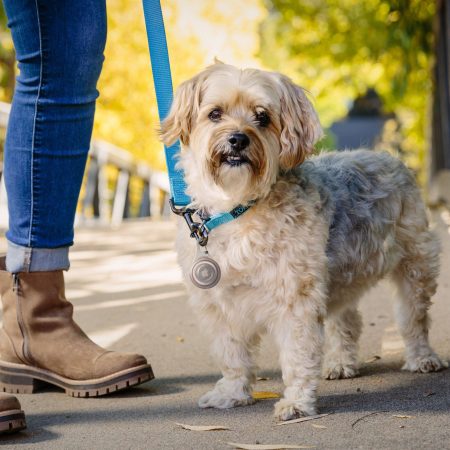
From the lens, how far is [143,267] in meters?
8.11

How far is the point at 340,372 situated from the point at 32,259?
4.57 feet

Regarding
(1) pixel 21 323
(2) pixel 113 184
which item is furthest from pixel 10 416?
(2) pixel 113 184

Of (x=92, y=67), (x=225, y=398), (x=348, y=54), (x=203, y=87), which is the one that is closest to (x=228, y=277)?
(x=225, y=398)

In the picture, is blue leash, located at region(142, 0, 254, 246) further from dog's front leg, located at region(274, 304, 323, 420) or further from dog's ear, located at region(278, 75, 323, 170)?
dog's front leg, located at region(274, 304, 323, 420)

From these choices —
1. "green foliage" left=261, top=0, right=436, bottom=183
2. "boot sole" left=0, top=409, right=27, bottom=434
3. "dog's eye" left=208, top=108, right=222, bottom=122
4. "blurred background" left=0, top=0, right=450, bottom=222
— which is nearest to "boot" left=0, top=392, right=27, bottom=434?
"boot sole" left=0, top=409, right=27, bottom=434

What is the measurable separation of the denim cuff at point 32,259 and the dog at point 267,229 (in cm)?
50

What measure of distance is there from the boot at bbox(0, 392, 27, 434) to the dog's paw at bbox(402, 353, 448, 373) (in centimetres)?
172

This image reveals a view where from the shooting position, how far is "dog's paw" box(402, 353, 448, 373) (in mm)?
3793

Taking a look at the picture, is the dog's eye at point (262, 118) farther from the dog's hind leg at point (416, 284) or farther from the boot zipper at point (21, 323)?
the boot zipper at point (21, 323)

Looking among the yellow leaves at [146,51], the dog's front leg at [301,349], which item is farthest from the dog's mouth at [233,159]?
the yellow leaves at [146,51]

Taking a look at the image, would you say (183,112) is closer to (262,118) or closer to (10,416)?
(262,118)

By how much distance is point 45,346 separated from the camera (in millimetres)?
3623

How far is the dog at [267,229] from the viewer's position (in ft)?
10.8

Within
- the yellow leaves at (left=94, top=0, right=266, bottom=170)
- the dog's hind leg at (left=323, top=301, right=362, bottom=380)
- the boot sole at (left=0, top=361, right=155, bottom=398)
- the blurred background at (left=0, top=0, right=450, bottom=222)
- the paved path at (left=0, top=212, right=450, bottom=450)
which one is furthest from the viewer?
the yellow leaves at (left=94, top=0, right=266, bottom=170)
